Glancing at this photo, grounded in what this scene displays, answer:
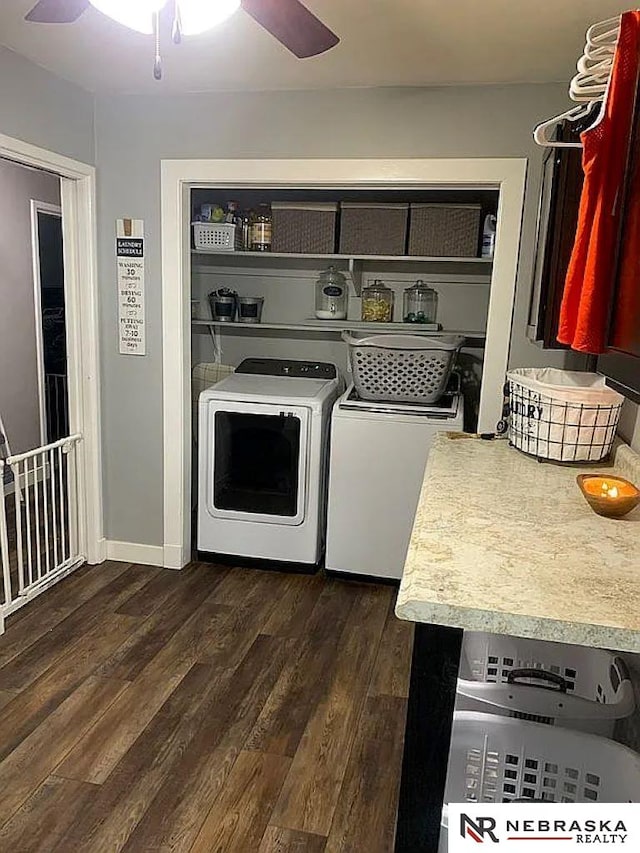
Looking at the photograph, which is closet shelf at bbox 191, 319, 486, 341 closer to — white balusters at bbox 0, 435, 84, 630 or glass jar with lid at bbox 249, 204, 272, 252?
glass jar with lid at bbox 249, 204, 272, 252

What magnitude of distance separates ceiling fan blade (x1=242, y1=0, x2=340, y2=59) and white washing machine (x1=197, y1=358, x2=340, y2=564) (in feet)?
5.98

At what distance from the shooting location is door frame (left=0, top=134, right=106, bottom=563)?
3164 millimetres

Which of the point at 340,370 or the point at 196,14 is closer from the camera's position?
the point at 196,14

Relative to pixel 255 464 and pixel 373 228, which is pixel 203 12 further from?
pixel 255 464

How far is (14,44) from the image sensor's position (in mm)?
2520

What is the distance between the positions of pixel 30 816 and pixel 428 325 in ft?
9.31

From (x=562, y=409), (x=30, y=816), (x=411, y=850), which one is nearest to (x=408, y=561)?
(x=411, y=850)

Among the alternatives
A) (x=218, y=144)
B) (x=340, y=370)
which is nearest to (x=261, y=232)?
(x=218, y=144)

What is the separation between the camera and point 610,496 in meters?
1.55

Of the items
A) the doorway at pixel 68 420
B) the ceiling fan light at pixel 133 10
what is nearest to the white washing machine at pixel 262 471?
the doorway at pixel 68 420

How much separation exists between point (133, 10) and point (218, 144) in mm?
1637

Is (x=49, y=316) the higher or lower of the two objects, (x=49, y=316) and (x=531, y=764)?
the higher

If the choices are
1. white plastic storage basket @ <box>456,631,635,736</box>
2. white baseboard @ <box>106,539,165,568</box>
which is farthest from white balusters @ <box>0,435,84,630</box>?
white plastic storage basket @ <box>456,631,635,736</box>

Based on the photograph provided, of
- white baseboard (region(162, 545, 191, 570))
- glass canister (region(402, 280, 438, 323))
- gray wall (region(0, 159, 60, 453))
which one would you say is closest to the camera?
white baseboard (region(162, 545, 191, 570))
